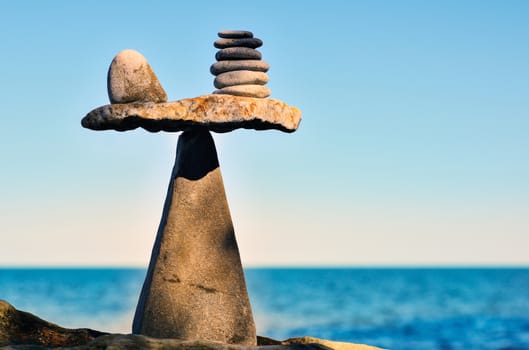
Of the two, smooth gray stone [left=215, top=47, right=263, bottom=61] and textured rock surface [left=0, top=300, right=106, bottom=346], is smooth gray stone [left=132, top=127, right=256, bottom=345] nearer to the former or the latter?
textured rock surface [left=0, top=300, right=106, bottom=346]

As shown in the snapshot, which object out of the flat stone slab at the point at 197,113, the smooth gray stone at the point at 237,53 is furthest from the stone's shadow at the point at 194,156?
the smooth gray stone at the point at 237,53

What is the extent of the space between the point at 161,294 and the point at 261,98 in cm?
250

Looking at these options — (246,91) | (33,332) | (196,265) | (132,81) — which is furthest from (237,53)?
(33,332)

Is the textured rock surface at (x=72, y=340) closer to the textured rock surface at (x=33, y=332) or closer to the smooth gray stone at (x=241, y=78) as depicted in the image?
the textured rock surface at (x=33, y=332)

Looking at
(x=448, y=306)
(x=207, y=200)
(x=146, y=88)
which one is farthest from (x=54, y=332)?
(x=448, y=306)

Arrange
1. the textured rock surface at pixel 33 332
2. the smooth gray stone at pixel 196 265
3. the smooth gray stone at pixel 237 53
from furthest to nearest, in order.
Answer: the smooth gray stone at pixel 237 53, the smooth gray stone at pixel 196 265, the textured rock surface at pixel 33 332

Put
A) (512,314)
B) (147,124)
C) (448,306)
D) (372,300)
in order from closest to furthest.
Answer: (147,124) → (512,314) → (448,306) → (372,300)

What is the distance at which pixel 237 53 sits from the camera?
9086 mm

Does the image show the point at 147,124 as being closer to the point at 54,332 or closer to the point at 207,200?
the point at 207,200

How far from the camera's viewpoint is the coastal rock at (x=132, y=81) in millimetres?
8984

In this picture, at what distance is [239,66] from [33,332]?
12.7ft

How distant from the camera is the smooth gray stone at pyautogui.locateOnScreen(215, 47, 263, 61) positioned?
9.09m

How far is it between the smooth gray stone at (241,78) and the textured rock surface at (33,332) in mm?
3346

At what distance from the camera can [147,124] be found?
877 centimetres
